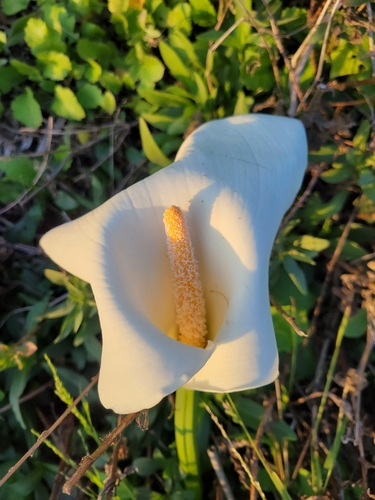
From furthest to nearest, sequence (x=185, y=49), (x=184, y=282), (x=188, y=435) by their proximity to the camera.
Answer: (x=185, y=49)
(x=188, y=435)
(x=184, y=282)

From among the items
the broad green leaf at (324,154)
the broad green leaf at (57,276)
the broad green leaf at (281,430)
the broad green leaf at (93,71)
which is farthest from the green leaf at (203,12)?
the broad green leaf at (281,430)

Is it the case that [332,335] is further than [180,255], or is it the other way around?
[332,335]

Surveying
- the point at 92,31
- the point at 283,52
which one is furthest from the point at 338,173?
the point at 92,31

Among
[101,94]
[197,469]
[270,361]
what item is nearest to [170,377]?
[270,361]

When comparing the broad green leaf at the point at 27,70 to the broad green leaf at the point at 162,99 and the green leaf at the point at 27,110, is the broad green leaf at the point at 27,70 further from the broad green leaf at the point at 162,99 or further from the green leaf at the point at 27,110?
the broad green leaf at the point at 162,99

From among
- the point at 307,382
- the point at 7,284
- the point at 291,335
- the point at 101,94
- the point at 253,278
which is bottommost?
the point at 307,382

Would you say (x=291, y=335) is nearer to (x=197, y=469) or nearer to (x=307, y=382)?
(x=307, y=382)

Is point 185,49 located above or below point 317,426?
above

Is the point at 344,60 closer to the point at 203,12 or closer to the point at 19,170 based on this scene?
the point at 203,12
